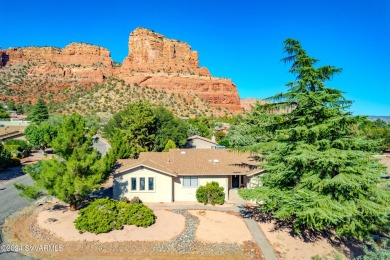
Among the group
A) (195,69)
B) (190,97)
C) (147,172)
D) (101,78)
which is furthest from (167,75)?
(147,172)

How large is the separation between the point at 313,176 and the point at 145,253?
9047mm

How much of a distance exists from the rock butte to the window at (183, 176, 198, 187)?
87404 millimetres

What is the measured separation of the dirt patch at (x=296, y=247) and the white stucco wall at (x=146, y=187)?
26.6 feet

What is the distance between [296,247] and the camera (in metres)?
14.8

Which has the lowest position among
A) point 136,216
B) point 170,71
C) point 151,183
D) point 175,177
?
point 136,216

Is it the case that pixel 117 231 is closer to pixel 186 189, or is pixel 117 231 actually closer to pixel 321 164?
pixel 186 189

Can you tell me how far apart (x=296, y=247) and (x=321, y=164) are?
5.09m

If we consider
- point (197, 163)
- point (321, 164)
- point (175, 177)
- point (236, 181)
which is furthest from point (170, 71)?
point (321, 164)

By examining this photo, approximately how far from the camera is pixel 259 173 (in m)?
21.6

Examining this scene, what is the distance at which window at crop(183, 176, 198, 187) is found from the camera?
21.8m

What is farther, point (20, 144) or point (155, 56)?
point (155, 56)

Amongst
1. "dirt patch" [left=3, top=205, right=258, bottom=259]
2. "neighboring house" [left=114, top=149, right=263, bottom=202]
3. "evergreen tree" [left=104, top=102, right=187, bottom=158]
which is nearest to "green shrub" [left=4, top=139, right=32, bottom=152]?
"evergreen tree" [left=104, top=102, right=187, bottom=158]

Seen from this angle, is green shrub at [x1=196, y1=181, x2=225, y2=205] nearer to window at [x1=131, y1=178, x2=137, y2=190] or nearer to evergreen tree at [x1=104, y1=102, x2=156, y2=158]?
window at [x1=131, y1=178, x2=137, y2=190]

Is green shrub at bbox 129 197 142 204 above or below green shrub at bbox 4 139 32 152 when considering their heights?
below
